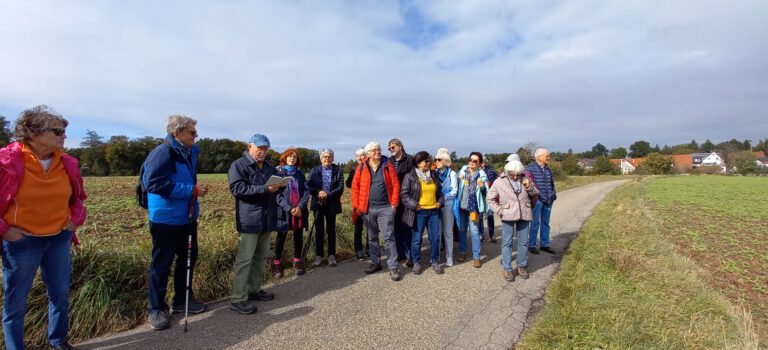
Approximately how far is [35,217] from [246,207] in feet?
5.52

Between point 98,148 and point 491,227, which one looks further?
point 98,148

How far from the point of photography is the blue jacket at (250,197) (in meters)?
3.77

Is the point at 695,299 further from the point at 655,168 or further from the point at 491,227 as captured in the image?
the point at 655,168

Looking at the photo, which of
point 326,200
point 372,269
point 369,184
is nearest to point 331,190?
point 326,200

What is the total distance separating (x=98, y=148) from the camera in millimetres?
65438

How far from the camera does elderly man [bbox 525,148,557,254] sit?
621cm

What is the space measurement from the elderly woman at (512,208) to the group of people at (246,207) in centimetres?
2

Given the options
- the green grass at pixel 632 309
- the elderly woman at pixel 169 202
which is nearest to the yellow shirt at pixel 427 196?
the green grass at pixel 632 309

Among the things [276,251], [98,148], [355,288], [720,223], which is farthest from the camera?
[98,148]

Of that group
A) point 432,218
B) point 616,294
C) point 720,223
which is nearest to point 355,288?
point 432,218

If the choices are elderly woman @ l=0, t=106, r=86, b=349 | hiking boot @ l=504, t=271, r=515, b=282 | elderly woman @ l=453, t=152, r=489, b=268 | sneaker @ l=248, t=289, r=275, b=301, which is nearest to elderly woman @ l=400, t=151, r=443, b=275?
elderly woman @ l=453, t=152, r=489, b=268

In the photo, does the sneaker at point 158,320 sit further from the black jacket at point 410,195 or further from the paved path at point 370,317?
the black jacket at point 410,195

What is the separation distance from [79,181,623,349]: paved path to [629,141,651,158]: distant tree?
157118 mm

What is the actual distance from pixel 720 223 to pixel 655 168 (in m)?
75.2
